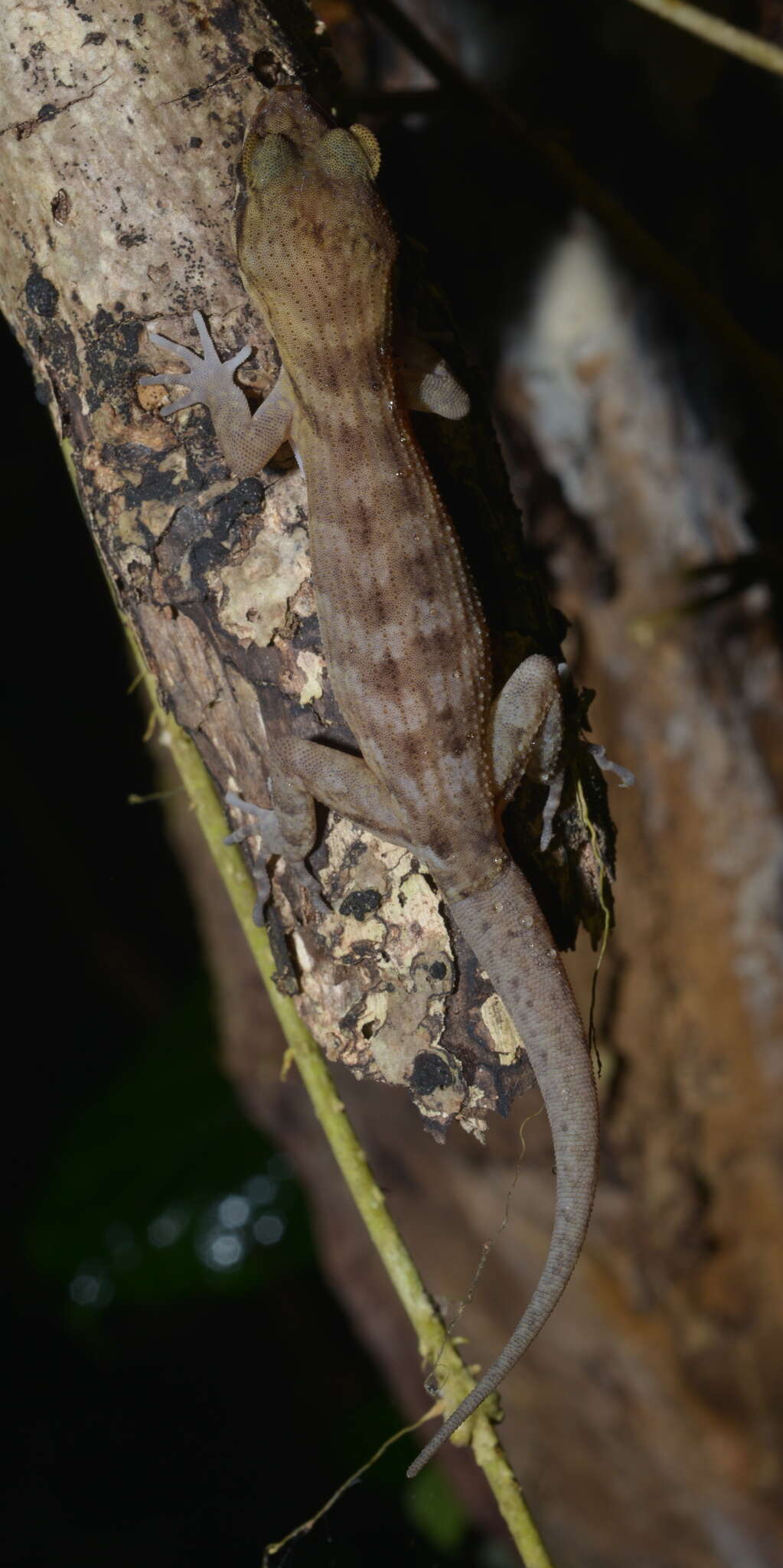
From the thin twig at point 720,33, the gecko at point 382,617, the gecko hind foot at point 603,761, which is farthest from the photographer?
the gecko hind foot at point 603,761

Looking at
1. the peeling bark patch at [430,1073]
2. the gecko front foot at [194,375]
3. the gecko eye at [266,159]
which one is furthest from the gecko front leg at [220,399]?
the peeling bark patch at [430,1073]

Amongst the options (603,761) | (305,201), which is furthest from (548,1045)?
(305,201)

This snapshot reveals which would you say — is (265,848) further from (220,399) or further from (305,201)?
(305,201)

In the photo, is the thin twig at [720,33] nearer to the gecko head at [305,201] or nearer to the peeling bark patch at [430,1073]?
the gecko head at [305,201]

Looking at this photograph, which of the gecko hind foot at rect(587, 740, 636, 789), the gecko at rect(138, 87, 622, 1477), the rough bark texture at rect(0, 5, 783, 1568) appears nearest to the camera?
the rough bark texture at rect(0, 5, 783, 1568)

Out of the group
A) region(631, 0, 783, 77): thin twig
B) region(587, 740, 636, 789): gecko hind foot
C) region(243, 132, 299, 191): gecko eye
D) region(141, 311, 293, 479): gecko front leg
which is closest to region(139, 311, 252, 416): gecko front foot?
region(141, 311, 293, 479): gecko front leg

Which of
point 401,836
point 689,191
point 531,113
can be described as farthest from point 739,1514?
point 531,113

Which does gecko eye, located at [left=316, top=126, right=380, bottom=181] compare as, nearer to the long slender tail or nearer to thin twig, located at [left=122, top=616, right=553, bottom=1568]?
thin twig, located at [left=122, top=616, right=553, bottom=1568]
